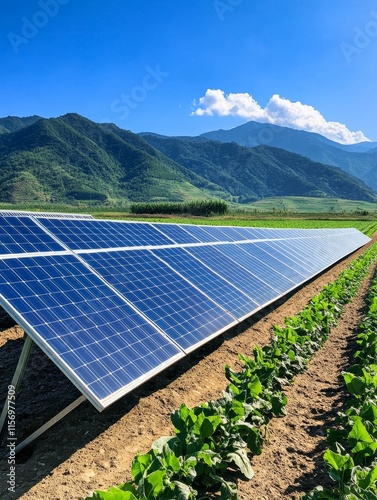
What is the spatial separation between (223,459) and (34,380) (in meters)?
4.72

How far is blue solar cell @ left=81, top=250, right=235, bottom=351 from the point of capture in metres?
7.82

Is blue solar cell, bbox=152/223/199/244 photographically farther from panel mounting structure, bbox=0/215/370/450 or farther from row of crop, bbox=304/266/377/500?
row of crop, bbox=304/266/377/500

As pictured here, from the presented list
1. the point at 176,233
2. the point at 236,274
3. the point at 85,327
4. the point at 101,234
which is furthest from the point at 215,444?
the point at 176,233

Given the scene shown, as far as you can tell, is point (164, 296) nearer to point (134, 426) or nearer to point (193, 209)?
point (134, 426)

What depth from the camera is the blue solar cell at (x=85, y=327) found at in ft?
17.5

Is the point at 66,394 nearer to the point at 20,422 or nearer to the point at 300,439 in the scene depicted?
the point at 20,422

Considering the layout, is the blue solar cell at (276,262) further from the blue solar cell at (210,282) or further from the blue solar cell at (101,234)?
the blue solar cell at (101,234)

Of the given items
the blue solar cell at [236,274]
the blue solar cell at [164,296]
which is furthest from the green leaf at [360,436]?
the blue solar cell at [236,274]

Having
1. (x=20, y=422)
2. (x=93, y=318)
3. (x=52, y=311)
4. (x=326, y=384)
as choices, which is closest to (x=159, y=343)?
(x=93, y=318)

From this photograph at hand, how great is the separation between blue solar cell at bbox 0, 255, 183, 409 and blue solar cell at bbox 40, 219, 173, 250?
155 cm

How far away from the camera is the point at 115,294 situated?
767cm

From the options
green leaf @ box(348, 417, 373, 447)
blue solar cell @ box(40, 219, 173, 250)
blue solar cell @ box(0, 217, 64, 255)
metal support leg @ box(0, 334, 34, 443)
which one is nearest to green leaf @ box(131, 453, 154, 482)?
metal support leg @ box(0, 334, 34, 443)

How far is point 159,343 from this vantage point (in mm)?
6984

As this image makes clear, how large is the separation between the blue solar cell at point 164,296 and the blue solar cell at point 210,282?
0.41 meters
